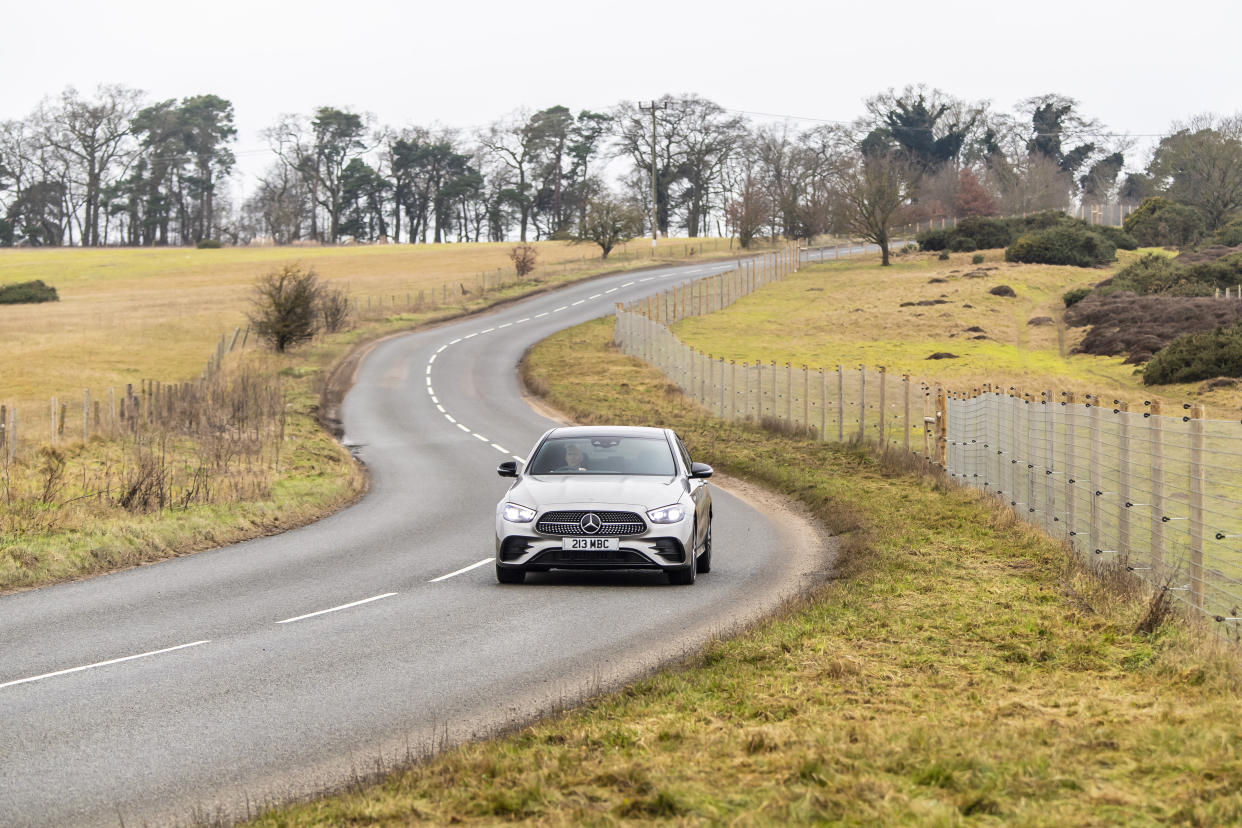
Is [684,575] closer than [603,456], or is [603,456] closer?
[684,575]

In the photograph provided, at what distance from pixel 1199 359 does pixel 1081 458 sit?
3182cm

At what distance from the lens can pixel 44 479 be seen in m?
23.7

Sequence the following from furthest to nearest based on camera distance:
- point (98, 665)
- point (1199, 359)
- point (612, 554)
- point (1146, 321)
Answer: point (1146, 321)
point (1199, 359)
point (612, 554)
point (98, 665)

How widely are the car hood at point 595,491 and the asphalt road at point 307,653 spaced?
949mm

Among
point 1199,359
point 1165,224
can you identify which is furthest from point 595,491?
point 1165,224

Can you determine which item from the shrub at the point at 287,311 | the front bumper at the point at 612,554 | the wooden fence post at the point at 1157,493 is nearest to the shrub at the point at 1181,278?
the shrub at the point at 287,311

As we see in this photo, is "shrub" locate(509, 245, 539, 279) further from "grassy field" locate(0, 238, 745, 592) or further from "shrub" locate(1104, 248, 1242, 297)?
"shrub" locate(1104, 248, 1242, 297)

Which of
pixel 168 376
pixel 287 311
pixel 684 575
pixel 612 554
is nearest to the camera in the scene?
pixel 612 554

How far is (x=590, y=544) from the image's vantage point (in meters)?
14.1

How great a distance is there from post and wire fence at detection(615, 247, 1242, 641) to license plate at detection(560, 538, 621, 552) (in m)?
5.18

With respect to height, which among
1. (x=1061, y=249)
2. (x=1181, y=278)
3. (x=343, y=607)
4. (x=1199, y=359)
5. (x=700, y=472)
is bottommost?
(x=343, y=607)

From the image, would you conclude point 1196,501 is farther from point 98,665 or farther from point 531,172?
point 531,172

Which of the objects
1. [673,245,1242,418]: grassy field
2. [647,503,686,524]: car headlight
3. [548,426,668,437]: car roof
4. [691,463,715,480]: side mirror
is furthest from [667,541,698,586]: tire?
[673,245,1242,418]: grassy field

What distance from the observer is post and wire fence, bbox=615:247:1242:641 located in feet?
40.5
